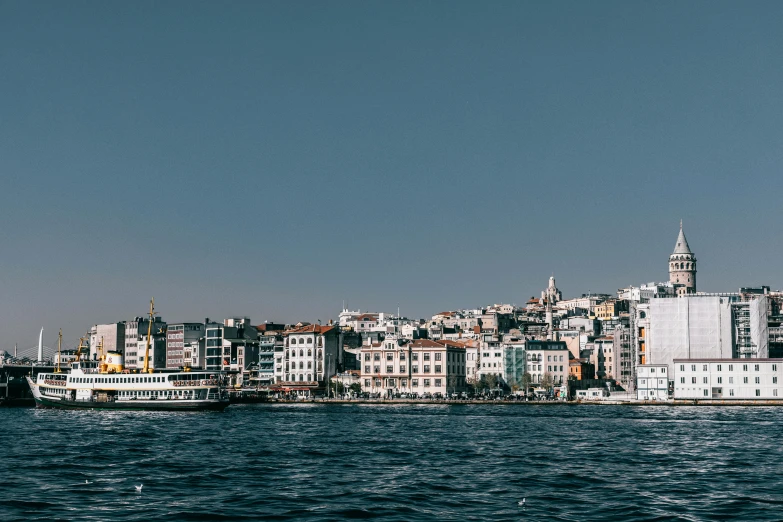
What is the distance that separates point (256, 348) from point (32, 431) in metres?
116

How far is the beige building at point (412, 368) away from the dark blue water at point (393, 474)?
8508 cm

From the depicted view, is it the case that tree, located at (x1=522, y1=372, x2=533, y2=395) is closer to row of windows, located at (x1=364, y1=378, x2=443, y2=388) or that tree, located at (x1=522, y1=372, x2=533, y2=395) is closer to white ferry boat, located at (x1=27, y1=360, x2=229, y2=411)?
row of windows, located at (x1=364, y1=378, x2=443, y2=388)

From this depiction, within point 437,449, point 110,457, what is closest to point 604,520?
point 437,449

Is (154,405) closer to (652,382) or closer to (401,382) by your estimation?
(401,382)

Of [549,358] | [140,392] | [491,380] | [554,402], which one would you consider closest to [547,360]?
[549,358]

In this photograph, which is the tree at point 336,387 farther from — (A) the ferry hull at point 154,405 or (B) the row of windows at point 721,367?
(B) the row of windows at point 721,367

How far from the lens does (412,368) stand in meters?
162

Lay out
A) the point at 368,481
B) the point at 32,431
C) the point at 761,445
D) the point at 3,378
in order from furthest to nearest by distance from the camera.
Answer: the point at 3,378 → the point at 32,431 → the point at 761,445 → the point at 368,481

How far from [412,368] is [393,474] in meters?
119

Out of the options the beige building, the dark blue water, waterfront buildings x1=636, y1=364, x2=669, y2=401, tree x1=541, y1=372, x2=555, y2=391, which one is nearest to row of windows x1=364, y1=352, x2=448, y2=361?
the beige building

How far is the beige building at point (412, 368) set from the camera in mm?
160250

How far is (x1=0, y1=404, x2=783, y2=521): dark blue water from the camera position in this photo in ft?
106

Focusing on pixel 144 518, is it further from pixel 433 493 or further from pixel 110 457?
pixel 110 457

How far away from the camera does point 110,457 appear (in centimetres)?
5047
